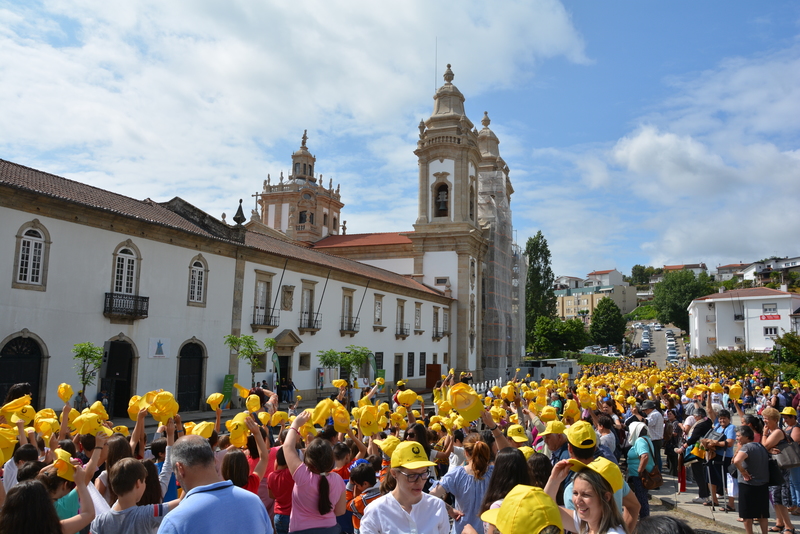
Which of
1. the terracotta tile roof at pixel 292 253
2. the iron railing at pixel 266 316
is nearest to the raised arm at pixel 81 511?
the iron railing at pixel 266 316

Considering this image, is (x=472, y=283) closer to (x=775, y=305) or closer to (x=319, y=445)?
(x=775, y=305)

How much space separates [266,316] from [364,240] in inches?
1012

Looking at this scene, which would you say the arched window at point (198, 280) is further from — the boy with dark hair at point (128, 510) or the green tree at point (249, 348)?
the boy with dark hair at point (128, 510)

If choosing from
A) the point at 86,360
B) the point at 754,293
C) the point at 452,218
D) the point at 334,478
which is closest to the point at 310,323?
the point at 86,360

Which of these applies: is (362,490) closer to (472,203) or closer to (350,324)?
(350,324)

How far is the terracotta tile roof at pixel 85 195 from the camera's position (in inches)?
731

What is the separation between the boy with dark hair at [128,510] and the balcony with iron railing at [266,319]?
22057 millimetres

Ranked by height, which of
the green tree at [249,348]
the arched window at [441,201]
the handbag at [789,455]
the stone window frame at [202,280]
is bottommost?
the handbag at [789,455]

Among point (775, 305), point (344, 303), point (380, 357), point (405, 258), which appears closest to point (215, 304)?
point (344, 303)

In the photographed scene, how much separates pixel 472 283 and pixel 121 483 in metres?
44.0

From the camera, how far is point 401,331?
38.2 meters

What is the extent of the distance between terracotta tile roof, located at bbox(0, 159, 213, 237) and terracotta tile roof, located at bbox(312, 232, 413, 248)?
25.4m

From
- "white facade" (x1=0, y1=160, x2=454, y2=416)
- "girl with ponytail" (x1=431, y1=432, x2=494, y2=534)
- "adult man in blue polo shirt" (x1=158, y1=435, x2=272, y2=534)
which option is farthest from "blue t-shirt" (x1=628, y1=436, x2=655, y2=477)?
"white facade" (x1=0, y1=160, x2=454, y2=416)

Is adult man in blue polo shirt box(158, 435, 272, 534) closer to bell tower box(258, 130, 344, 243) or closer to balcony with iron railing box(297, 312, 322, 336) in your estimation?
balcony with iron railing box(297, 312, 322, 336)
